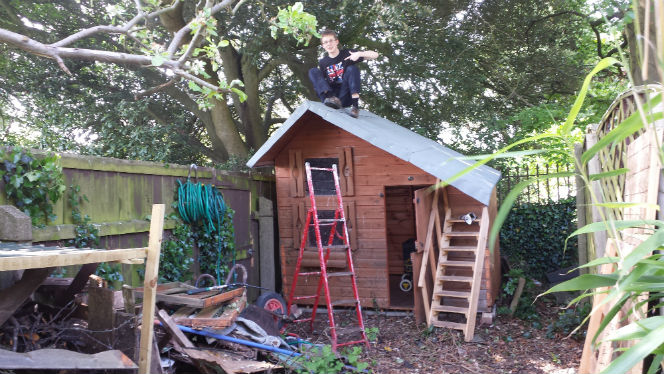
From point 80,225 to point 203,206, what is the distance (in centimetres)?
204

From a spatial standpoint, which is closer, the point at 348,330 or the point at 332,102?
Result: the point at 348,330

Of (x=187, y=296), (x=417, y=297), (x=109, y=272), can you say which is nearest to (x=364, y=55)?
(x=417, y=297)

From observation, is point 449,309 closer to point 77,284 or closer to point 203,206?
point 203,206

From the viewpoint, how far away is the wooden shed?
23.8 ft

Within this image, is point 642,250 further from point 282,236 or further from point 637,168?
point 282,236

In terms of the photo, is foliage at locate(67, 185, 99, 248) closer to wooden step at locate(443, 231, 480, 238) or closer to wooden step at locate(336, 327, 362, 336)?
wooden step at locate(336, 327, 362, 336)

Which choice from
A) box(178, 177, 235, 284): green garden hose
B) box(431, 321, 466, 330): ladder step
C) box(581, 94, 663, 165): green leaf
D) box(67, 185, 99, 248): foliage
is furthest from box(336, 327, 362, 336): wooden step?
box(581, 94, 663, 165): green leaf

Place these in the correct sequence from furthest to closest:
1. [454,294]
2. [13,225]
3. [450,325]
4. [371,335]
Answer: [454,294] < [450,325] < [371,335] < [13,225]

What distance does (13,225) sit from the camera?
3.60 meters

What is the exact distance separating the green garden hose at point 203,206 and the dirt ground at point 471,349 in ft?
6.03

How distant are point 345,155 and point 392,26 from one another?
3640mm

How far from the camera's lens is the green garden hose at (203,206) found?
6.30 meters

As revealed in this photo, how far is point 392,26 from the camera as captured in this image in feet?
33.3

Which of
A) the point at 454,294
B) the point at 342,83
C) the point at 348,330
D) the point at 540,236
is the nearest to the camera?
the point at 348,330
